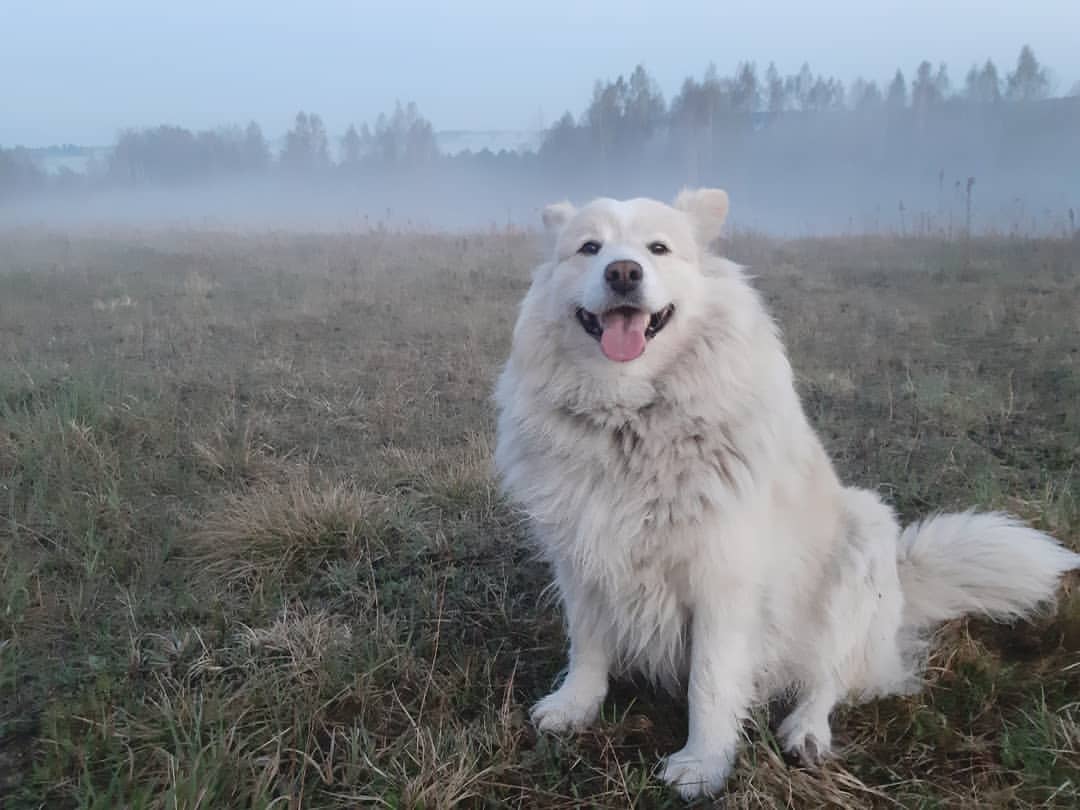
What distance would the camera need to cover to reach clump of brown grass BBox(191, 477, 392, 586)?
9.91 ft

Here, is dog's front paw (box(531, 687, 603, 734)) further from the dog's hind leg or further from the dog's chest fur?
the dog's hind leg

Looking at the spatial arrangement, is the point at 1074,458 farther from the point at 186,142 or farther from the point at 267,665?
the point at 186,142

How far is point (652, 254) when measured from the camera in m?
2.38

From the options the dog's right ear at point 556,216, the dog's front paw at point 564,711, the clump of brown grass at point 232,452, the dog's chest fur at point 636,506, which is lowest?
the dog's front paw at point 564,711

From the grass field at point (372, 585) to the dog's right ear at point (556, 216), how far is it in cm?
136

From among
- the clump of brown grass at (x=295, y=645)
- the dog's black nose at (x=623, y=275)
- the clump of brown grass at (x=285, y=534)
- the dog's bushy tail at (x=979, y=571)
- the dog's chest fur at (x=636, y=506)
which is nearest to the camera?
the dog's chest fur at (x=636, y=506)

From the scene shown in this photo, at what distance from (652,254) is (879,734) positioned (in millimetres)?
1601

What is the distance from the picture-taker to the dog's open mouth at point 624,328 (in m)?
2.18

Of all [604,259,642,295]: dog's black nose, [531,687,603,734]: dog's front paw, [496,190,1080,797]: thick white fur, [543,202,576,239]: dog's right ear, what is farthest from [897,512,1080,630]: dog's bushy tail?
[543,202,576,239]: dog's right ear

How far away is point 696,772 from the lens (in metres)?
2.03

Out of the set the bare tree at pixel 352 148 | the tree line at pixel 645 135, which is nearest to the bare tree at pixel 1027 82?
the tree line at pixel 645 135

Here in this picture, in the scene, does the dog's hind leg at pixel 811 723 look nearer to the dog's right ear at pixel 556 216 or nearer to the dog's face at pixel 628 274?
the dog's face at pixel 628 274

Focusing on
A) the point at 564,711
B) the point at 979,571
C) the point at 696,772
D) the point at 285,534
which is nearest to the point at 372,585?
the point at 285,534

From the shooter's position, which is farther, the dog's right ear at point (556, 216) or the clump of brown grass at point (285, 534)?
the clump of brown grass at point (285, 534)
